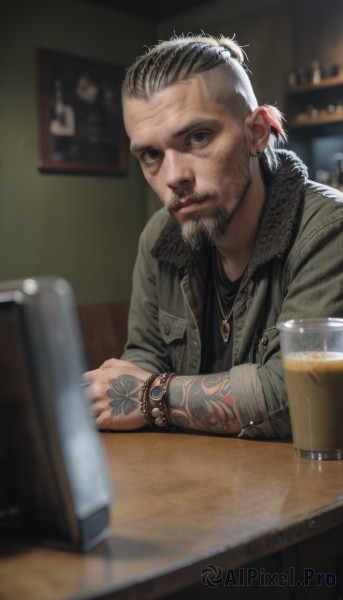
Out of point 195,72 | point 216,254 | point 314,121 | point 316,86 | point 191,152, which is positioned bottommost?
point 216,254

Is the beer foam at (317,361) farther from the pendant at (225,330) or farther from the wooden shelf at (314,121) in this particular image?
the wooden shelf at (314,121)

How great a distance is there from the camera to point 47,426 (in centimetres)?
72

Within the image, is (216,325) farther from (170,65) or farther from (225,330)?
(170,65)

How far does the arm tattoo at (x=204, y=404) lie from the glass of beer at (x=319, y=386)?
0.66ft

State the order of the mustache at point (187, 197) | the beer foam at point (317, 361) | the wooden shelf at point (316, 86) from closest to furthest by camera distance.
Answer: the beer foam at point (317, 361) → the mustache at point (187, 197) → the wooden shelf at point (316, 86)

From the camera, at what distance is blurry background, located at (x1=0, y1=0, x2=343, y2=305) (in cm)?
426

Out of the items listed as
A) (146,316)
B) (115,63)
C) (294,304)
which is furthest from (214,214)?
(115,63)

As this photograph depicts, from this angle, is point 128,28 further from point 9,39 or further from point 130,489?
point 130,489

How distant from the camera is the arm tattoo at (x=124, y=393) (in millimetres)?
1445

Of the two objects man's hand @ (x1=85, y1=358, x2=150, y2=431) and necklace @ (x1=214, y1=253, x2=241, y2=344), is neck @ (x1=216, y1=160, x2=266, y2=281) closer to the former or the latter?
necklace @ (x1=214, y1=253, x2=241, y2=344)

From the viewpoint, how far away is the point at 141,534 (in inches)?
32.1

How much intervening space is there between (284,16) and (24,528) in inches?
168

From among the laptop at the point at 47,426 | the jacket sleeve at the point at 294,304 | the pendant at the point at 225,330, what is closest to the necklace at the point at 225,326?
the pendant at the point at 225,330

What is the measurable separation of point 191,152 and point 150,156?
0.34 feet
